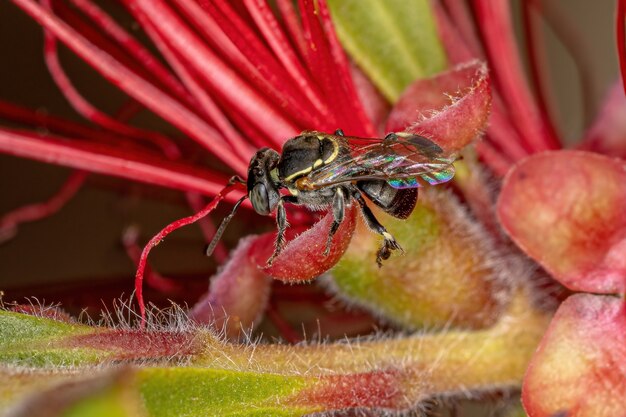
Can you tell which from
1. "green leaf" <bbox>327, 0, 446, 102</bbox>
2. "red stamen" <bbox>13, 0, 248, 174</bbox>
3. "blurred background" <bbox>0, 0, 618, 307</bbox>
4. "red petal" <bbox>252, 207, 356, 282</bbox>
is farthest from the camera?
"blurred background" <bbox>0, 0, 618, 307</bbox>

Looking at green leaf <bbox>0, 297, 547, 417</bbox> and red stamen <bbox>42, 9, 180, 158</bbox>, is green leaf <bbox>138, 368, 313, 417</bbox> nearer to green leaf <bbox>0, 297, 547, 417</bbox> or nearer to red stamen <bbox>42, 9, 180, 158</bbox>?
green leaf <bbox>0, 297, 547, 417</bbox>

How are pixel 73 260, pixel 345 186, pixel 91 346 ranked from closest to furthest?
pixel 91 346 → pixel 345 186 → pixel 73 260

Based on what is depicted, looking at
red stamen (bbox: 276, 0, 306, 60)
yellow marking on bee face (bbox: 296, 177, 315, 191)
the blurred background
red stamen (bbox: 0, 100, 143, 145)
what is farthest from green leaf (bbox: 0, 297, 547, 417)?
the blurred background

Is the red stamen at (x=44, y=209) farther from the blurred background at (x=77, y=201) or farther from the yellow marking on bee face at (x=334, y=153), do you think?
the yellow marking on bee face at (x=334, y=153)

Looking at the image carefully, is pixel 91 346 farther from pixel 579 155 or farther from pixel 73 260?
pixel 73 260

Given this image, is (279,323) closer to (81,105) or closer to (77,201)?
(81,105)

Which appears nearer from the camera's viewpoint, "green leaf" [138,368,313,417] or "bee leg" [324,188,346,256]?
"green leaf" [138,368,313,417]

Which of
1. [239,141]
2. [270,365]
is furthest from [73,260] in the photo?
[270,365]
